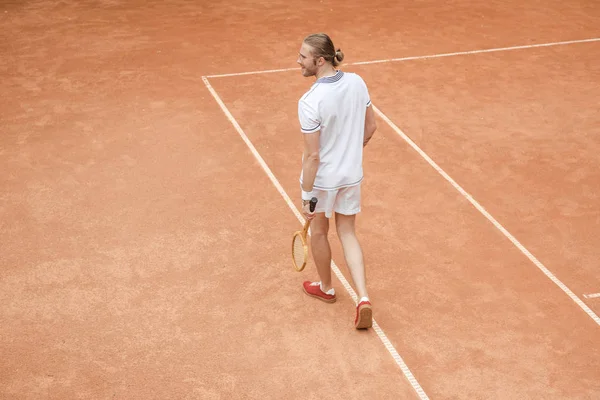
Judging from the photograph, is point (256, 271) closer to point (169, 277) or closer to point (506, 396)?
point (169, 277)

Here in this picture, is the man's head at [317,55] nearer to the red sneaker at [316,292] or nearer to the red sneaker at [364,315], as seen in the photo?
the red sneaker at [364,315]

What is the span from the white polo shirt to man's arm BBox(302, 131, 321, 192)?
5 cm

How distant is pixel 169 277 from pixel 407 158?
300cm

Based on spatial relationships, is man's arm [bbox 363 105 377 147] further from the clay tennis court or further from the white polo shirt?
the clay tennis court

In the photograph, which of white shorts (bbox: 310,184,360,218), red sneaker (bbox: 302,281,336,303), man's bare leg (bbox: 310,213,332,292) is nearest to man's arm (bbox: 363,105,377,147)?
white shorts (bbox: 310,184,360,218)

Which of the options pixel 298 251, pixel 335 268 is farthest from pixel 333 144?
pixel 335 268

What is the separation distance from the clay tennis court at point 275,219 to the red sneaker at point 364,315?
15cm

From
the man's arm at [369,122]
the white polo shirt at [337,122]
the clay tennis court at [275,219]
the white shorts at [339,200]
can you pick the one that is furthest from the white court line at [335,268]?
the man's arm at [369,122]

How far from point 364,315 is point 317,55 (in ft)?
5.67

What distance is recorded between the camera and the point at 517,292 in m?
5.93

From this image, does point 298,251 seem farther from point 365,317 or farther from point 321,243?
point 365,317

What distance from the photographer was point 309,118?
4883 millimetres

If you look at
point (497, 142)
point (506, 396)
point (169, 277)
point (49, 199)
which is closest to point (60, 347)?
point (169, 277)

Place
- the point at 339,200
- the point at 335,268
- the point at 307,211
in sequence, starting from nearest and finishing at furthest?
the point at 307,211 < the point at 339,200 < the point at 335,268
